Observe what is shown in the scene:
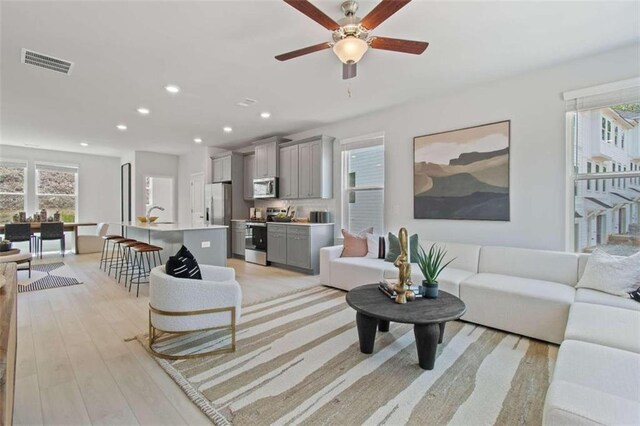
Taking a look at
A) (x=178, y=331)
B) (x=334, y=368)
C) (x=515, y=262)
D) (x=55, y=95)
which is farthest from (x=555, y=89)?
(x=55, y=95)

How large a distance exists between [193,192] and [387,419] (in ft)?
25.9

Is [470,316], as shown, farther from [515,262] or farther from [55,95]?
[55,95]

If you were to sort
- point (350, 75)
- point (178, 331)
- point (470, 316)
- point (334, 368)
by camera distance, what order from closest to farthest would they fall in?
point (334, 368) → point (178, 331) → point (350, 75) → point (470, 316)

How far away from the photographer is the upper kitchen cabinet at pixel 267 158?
626cm

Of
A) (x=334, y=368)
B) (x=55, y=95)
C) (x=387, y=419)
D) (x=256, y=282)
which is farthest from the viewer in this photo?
(x=256, y=282)

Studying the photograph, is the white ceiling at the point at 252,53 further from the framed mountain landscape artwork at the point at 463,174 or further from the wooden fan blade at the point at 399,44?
the framed mountain landscape artwork at the point at 463,174

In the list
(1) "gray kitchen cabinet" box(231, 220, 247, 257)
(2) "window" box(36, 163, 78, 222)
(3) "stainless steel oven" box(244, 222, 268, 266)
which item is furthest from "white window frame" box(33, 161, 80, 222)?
(3) "stainless steel oven" box(244, 222, 268, 266)

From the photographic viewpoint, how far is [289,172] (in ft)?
19.9

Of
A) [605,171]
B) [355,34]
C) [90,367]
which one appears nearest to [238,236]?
[90,367]

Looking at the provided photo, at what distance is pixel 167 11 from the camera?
7.75ft

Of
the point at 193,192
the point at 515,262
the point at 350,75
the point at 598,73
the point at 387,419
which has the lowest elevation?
the point at 387,419

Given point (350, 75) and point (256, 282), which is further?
point (256, 282)

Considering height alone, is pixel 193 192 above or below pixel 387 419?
above

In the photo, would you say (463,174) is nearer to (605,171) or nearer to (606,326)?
(605,171)
